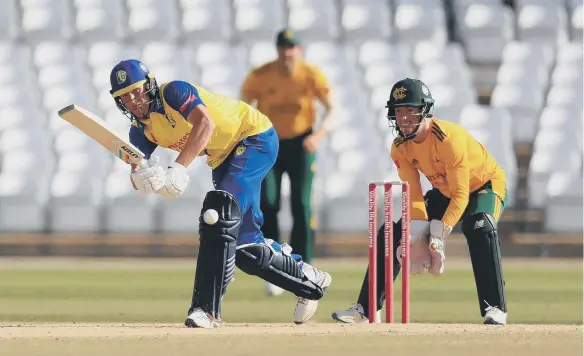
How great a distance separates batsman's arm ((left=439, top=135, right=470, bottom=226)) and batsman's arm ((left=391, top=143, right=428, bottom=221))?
18 centimetres

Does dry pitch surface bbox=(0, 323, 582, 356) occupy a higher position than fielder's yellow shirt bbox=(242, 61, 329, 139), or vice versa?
fielder's yellow shirt bbox=(242, 61, 329, 139)

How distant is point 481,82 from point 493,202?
962 centimetres

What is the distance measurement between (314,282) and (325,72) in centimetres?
890

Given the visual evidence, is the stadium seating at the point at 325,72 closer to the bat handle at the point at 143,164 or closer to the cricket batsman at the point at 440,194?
the cricket batsman at the point at 440,194

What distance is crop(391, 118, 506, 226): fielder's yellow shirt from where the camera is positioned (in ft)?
23.7

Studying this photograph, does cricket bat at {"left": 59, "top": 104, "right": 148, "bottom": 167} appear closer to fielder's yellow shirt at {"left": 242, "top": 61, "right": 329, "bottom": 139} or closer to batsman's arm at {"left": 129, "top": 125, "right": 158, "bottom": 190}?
batsman's arm at {"left": 129, "top": 125, "right": 158, "bottom": 190}

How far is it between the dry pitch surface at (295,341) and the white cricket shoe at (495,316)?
0.43 metres

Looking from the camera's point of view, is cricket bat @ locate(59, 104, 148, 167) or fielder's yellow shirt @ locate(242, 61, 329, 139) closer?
cricket bat @ locate(59, 104, 148, 167)

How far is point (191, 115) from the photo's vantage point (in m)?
6.66

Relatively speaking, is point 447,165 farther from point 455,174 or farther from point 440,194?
point 440,194

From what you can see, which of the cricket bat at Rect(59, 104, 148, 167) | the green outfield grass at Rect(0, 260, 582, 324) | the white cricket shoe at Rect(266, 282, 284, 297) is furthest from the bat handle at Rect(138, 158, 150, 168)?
the white cricket shoe at Rect(266, 282, 284, 297)

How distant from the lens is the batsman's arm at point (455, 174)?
283 inches

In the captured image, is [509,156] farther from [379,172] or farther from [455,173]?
[455,173]

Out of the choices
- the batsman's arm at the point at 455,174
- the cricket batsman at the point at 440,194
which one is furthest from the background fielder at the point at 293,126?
the batsman's arm at the point at 455,174
